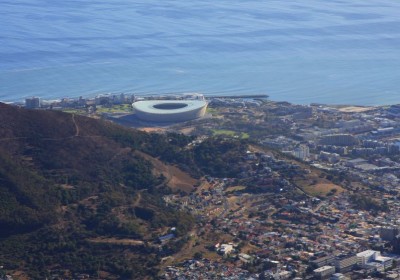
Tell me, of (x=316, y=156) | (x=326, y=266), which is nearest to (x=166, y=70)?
(x=316, y=156)

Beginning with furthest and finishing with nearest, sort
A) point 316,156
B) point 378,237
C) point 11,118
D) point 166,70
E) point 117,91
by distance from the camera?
1. point 166,70
2. point 117,91
3. point 316,156
4. point 11,118
5. point 378,237

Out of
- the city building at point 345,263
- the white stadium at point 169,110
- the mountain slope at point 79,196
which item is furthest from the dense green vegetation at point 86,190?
the white stadium at point 169,110

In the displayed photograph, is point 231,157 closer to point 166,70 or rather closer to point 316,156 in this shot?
point 316,156

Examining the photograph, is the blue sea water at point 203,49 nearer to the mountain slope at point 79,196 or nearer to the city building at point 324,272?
the mountain slope at point 79,196

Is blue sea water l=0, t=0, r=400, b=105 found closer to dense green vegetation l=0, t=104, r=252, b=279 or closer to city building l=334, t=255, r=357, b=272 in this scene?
dense green vegetation l=0, t=104, r=252, b=279

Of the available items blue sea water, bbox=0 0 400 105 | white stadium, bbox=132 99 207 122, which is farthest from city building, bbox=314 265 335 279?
blue sea water, bbox=0 0 400 105

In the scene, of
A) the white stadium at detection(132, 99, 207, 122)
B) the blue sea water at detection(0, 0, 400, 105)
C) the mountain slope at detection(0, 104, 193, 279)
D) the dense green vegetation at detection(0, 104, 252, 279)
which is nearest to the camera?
the mountain slope at detection(0, 104, 193, 279)

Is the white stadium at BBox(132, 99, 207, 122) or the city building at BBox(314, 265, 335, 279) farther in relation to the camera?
the white stadium at BBox(132, 99, 207, 122)

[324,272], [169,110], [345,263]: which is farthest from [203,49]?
[324,272]
